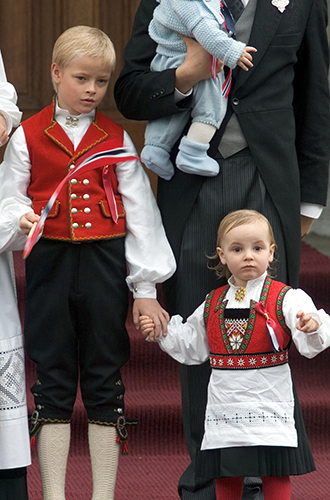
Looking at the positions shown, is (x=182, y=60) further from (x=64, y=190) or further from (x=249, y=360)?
(x=249, y=360)

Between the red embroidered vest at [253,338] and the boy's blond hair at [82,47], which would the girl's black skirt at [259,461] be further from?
the boy's blond hair at [82,47]

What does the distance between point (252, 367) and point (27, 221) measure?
73cm

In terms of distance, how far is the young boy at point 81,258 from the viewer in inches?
92.9

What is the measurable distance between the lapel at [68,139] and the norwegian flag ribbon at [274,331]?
0.66m

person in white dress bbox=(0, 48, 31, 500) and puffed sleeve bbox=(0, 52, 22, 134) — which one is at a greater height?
puffed sleeve bbox=(0, 52, 22, 134)

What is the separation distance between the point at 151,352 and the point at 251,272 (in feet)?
4.67

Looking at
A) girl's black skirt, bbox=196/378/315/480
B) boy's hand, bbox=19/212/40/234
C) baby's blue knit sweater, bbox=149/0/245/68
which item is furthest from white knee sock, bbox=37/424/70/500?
baby's blue knit sweater, bbox=149/0/245/68

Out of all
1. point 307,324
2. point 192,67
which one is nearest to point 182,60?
point 192,67

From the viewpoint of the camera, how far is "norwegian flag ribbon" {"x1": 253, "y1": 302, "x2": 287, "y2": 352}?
2225mm

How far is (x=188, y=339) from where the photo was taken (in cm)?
238

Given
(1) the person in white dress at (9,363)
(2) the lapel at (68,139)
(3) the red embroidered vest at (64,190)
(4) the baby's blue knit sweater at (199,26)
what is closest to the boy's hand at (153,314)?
(3) the red embroidered vest at (64,190)

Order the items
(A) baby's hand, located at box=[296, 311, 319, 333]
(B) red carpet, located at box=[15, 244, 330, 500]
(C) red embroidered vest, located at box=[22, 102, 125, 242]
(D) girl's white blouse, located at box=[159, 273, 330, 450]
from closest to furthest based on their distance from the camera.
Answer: (A) baby's hand, located at box=[296, 311, 319, 333] → (D) girl's white blouse, located at box=[159, 273, 330, 450] → (C) red embroidered vest, located at box=[22, 102, 125, 242] → (B) red carpet, located at box=[15, 244, 330, 500]

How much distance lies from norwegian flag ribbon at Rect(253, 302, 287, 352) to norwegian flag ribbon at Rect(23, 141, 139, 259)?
0.49m

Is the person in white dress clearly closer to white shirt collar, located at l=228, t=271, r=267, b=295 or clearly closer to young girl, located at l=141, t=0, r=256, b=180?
young girl, located at l=141, t=0, r=256, b=180
